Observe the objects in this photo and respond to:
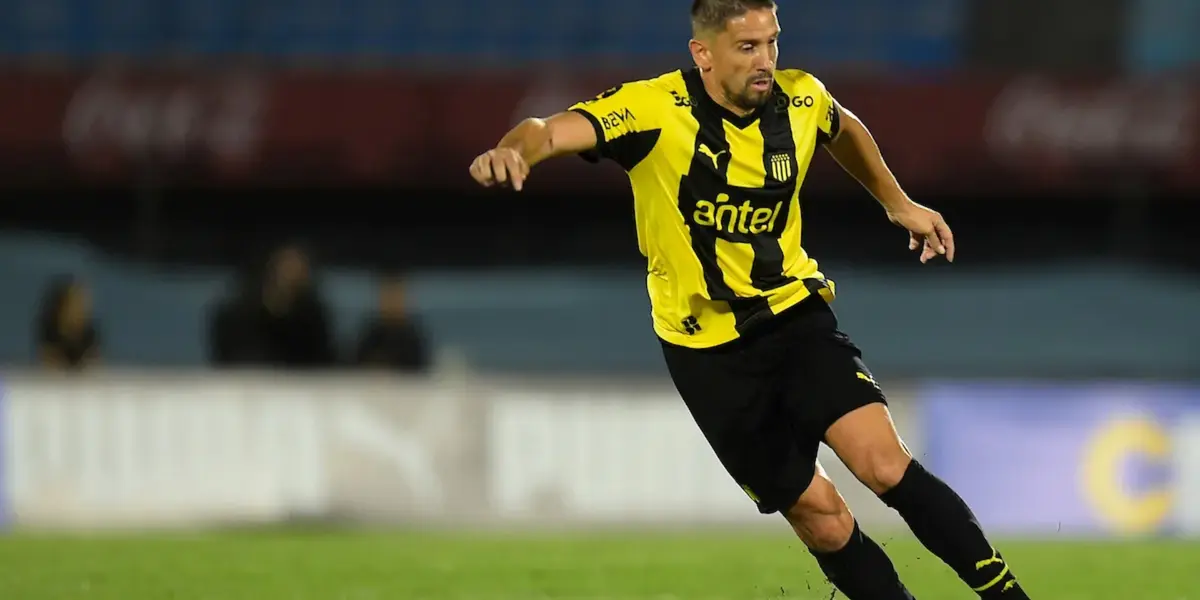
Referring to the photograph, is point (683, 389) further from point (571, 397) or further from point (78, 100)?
point (78, 100)

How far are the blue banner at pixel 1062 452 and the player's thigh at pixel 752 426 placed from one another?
5649mm

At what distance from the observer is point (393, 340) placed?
37.2 feet

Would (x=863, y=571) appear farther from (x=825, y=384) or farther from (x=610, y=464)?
(x=610, y=464)

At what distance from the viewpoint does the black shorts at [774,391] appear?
5.04m

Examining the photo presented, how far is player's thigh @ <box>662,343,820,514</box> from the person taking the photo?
5.08m

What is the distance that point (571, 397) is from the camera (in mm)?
10680

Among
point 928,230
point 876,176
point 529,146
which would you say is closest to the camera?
point 529,146

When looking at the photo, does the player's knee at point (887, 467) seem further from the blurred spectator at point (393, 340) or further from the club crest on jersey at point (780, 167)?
the blurred spectator at point (393, 340)

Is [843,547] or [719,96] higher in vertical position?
[719,96]

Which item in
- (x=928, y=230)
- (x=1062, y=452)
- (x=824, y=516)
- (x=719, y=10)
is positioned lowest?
Result: (x=1062, y=452)

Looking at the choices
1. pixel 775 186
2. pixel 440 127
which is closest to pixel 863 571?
pixel 775 186

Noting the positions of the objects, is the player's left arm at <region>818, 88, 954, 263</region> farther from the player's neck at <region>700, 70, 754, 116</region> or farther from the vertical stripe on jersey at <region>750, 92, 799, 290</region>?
the player's neck at <region>700, 70, 754, 116</region>

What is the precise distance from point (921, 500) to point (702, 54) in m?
1.42

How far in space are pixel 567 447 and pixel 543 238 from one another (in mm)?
5839
